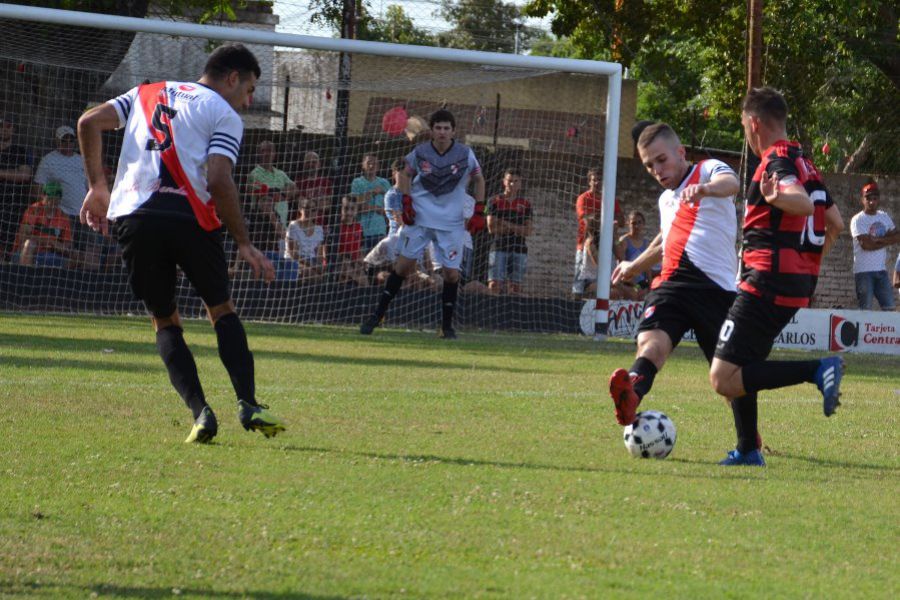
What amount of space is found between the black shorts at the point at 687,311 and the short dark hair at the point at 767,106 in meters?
0.96

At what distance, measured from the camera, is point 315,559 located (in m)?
4.43

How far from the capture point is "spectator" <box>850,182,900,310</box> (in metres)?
19.3

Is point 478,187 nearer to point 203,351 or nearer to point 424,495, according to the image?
point 203,351

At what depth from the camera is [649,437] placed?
7020mm

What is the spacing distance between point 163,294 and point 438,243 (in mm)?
8170

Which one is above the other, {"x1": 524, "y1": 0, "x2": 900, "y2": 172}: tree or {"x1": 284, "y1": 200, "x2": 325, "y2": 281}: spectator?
{"x1": 524, "y1": 0, "x2": 900, "y2": 172}: tree

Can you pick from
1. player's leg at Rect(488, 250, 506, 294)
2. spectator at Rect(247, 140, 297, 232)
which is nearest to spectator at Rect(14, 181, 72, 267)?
spectator at Rect(247, 140, 297, 232)

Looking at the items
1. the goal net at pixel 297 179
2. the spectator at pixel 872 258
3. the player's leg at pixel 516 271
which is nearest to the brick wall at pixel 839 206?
the player's leg at pixel 516 271

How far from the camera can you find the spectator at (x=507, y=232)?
18.1 metres

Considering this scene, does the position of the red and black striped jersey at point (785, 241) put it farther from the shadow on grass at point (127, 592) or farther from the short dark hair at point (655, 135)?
the shadow on grass at point (127, 592)

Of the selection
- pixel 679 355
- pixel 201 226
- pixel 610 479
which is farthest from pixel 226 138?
pixel 679 355

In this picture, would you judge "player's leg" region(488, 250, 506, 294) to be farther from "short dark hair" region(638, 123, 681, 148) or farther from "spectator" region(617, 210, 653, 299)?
"short dark hair" region(638, 123, 681, 148)

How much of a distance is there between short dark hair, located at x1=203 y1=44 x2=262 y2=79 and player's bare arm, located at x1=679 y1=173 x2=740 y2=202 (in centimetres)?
224

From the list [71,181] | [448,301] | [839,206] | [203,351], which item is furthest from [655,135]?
[839,206]
